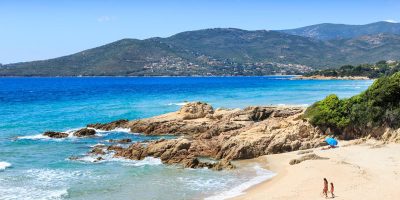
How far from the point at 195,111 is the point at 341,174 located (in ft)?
84.9

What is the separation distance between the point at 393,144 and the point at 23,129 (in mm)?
37624

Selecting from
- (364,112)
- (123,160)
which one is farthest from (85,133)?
(364,112)

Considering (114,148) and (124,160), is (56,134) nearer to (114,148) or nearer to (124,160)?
(114,148)

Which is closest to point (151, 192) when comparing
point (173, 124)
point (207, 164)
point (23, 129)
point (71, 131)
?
point (207, 164)

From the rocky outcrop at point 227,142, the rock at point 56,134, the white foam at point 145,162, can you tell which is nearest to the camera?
the white foam at point 145,162

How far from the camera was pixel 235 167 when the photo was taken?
104ft

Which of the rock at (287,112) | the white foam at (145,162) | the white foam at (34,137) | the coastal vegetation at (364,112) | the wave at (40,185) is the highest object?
the coastal vegetation at (364,112)

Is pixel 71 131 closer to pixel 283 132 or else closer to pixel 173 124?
pixel 173 124

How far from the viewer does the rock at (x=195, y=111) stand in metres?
51.3

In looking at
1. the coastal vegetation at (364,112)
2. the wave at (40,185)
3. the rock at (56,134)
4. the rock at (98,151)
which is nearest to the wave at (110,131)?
the rock at (56,134)

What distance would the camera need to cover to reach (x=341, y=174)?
1091 inches

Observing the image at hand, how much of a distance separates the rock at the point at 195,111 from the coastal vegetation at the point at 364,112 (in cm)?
1462

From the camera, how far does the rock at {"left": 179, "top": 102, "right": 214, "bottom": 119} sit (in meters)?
51.3

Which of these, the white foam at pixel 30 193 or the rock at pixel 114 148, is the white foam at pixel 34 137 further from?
the white foam at pixel 30 193
